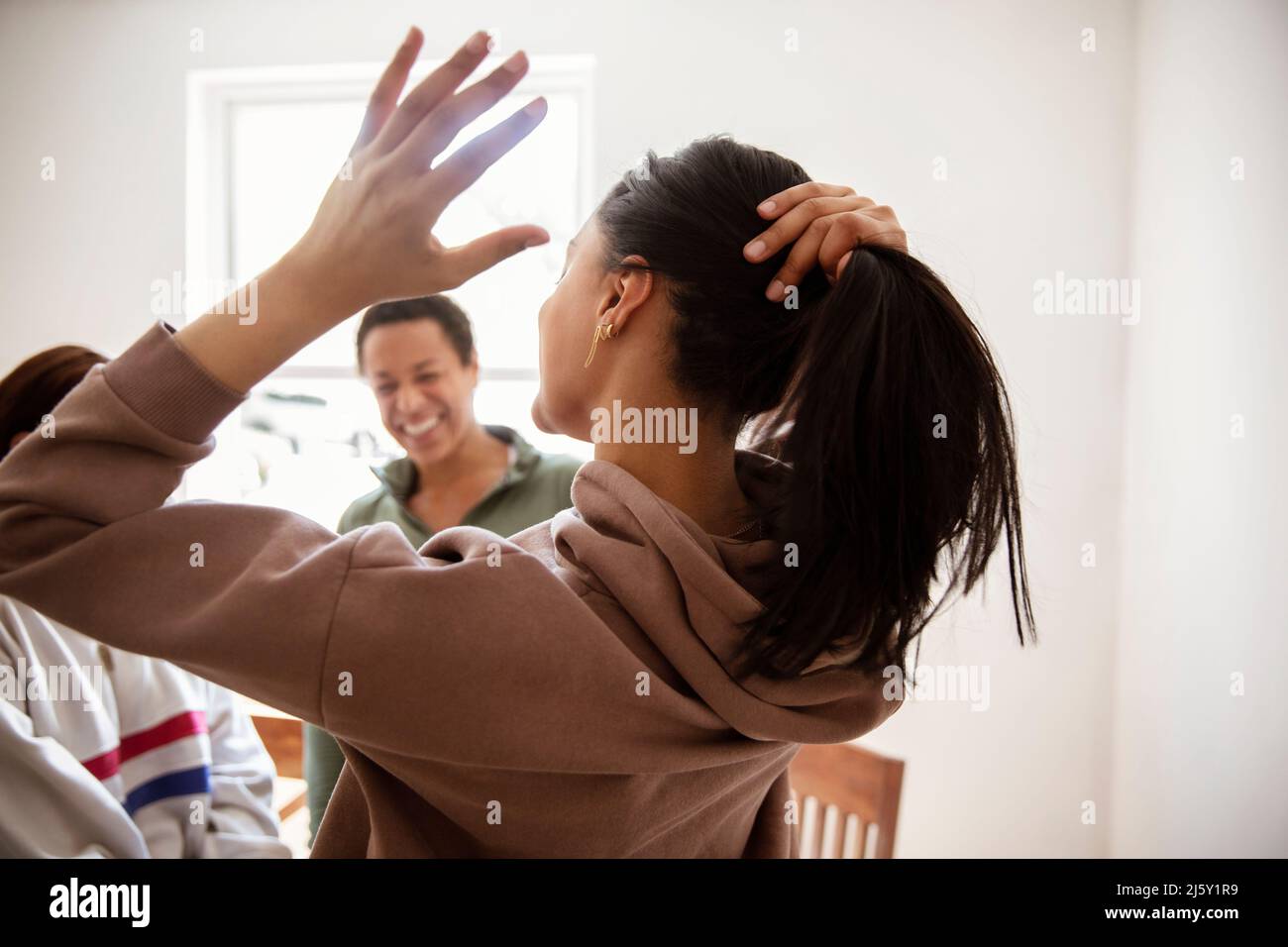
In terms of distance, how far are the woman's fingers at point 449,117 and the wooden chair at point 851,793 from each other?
1269 millimetres

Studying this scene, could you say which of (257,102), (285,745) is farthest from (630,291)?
(257,102)

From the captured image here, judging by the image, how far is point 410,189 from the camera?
22.0 inches

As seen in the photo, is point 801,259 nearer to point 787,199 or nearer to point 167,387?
point 787,199

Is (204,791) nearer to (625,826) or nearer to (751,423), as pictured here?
(625,826)

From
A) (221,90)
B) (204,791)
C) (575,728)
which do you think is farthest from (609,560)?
(221,90)

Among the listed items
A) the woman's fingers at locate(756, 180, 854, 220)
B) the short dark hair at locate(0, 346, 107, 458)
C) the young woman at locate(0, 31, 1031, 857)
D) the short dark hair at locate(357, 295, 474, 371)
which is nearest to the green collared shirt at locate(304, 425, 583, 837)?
the short dark hair at locate(357, 295, 474, 371)

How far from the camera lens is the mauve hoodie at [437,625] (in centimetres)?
55

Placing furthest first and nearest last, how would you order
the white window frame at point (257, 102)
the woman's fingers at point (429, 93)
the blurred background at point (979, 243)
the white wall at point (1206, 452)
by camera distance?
the white window frame at point (257, 102) → the blurred background at point (979, 243) → the white wall at point (1206, 452) → the woman's fingers at point (429, 93)

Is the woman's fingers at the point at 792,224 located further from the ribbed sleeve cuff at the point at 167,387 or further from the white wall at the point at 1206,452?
the white wall at the point at 1206,452

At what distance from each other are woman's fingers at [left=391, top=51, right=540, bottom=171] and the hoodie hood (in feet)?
0.95

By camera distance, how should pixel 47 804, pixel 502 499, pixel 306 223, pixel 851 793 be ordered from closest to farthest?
pixel 47 804 → pixel 851 793 → pixel 502 499 → pixel 306 223

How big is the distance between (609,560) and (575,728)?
5.0 inches

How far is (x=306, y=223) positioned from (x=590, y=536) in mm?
2521

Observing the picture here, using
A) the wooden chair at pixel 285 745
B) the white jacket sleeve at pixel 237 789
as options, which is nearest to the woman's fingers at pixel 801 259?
the white jacket sleeve at pixel 237 789
